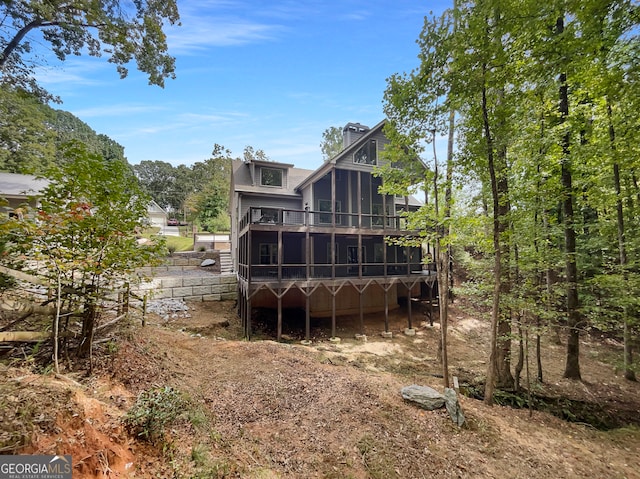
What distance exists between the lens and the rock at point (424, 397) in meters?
5.16

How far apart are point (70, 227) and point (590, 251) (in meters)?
19.4

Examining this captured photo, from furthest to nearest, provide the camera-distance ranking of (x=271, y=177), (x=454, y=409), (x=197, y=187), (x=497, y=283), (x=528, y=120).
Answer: (x=197, y=187) → (x=271, y=177) → (x=528, y=120) → (x=497, y=283) → (x=454, y=409)

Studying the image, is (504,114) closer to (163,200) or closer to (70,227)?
(70,227)

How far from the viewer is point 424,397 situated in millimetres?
5273

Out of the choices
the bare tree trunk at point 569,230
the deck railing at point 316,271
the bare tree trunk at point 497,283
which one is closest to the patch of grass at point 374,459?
the bare tree trunk at point 497,283

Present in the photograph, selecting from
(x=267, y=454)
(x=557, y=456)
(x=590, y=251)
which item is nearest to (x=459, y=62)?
(x=557, y=456)

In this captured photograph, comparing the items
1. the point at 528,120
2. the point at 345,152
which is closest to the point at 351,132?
the point at 345,152

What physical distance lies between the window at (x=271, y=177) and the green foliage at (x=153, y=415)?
14.1 m

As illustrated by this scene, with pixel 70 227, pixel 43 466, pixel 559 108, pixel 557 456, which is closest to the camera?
pixel 43 466

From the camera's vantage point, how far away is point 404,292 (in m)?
17.1

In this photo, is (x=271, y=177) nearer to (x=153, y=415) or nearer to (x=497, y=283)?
(x=497, y=283)

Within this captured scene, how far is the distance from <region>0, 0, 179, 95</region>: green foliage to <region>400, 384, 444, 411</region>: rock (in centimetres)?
1675

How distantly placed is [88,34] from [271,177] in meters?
10.4

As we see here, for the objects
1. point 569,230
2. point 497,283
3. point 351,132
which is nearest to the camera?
point 497,283
